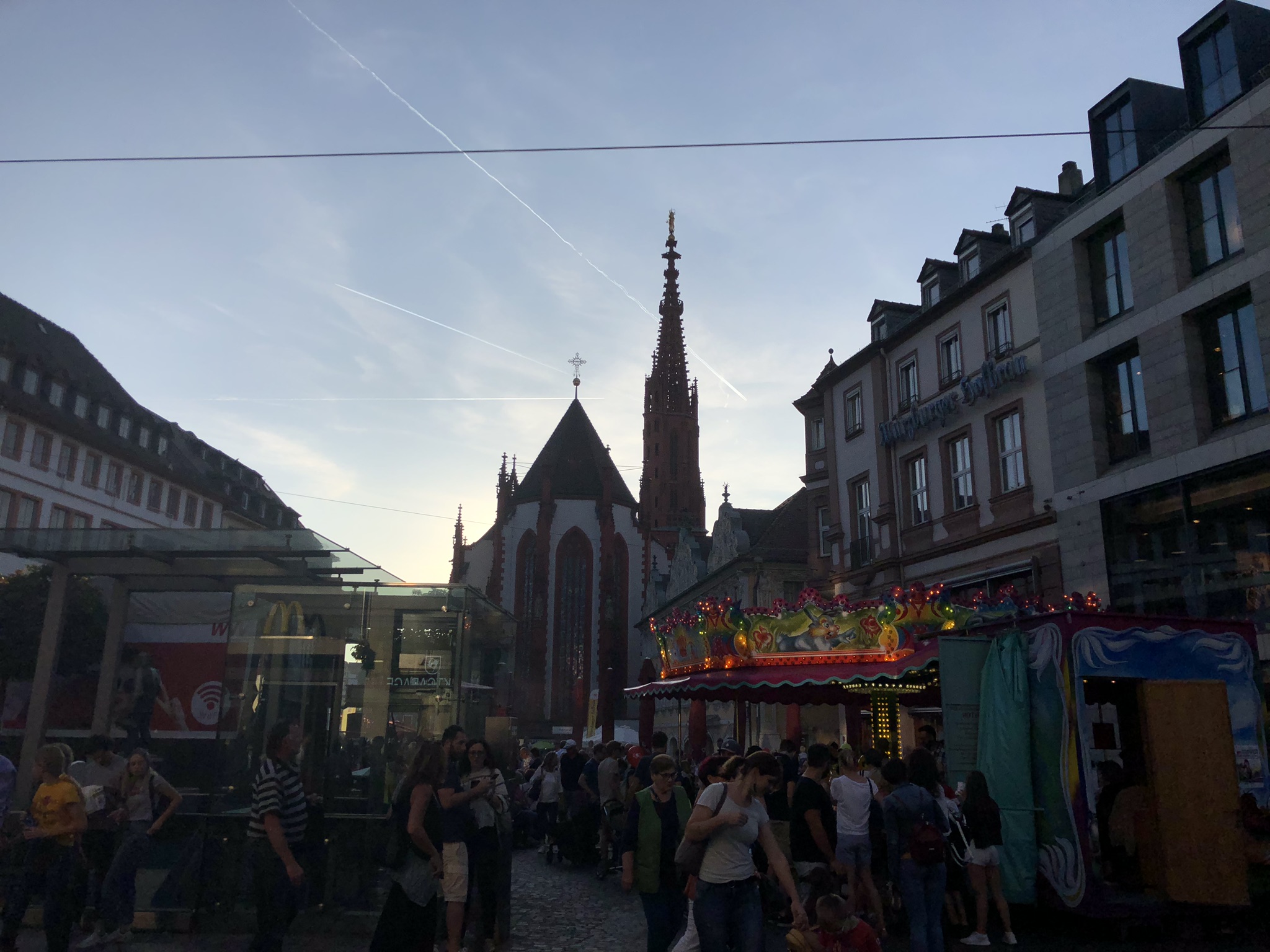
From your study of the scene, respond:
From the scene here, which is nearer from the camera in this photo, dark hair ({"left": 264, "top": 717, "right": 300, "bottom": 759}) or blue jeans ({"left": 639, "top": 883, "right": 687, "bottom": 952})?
blue jeans ({"left": 639, "top": 883, "right": 687, "bottom": 952})

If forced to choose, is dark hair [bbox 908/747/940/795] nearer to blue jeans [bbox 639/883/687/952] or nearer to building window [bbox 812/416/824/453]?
blue jeans [bbox 639/883/687/952]

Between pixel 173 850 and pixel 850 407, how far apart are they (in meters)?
20.4

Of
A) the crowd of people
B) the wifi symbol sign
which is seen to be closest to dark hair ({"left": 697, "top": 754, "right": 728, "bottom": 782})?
the crowd of people

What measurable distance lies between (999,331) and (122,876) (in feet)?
60.5

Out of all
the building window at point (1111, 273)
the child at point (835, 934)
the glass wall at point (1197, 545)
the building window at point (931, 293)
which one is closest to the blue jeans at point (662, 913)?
the child at point (835, 934)

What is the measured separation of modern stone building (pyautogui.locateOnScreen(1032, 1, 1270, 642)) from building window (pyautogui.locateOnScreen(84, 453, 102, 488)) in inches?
1515

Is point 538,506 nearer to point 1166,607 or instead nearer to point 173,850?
point 1166,607

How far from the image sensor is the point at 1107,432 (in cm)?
1786

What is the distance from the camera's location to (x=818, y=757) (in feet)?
27.2

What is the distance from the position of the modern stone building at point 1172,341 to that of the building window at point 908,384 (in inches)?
180

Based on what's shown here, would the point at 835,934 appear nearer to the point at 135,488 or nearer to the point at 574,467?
the point at 135,488

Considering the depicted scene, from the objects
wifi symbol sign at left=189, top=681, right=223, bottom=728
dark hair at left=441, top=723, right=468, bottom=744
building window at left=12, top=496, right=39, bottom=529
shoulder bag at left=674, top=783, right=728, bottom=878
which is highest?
building window at left=12, top=496, right=39, bottom=529

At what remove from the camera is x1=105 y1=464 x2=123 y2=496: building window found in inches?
1721

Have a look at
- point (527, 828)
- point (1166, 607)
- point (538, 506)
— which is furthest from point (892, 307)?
point (538, 506)
